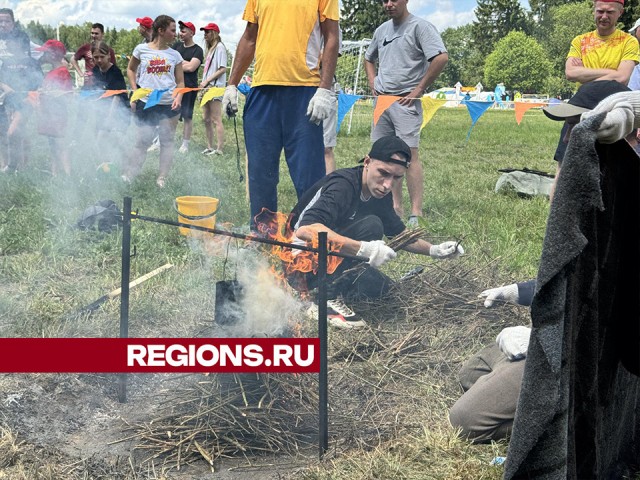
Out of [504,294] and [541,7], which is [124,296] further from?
[541,7]

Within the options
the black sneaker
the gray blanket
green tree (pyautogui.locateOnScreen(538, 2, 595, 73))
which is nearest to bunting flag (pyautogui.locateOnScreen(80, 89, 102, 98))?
the black sneaker

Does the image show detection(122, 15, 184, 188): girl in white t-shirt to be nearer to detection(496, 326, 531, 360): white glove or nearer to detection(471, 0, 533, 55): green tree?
detection(496, 326, 531, 360): white glove

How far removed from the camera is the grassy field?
2.69 meters

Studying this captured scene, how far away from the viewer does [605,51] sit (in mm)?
5496

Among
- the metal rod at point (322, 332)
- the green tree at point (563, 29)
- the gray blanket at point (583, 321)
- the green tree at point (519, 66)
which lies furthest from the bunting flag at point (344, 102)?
the green tree at point (563, 29)

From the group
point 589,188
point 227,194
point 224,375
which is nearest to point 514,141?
point 227,194

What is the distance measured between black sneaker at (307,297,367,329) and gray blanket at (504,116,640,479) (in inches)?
71.8

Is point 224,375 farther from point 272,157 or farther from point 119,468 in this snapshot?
point 272,157

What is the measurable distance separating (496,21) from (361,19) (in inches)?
1098

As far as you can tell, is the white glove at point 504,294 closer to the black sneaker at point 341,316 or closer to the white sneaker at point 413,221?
the black sneaker at point 341,316

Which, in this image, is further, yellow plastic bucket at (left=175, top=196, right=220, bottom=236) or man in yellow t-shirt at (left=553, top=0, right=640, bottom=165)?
yellow plastic bucket at (left=175, top=196, right=220, bottom=236)

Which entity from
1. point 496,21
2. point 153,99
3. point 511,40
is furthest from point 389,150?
point 496,21

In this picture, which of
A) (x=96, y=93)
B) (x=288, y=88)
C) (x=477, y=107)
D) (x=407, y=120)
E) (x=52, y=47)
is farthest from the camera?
(x=96, y=93)

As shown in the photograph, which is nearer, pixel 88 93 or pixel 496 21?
pixel 88 93
